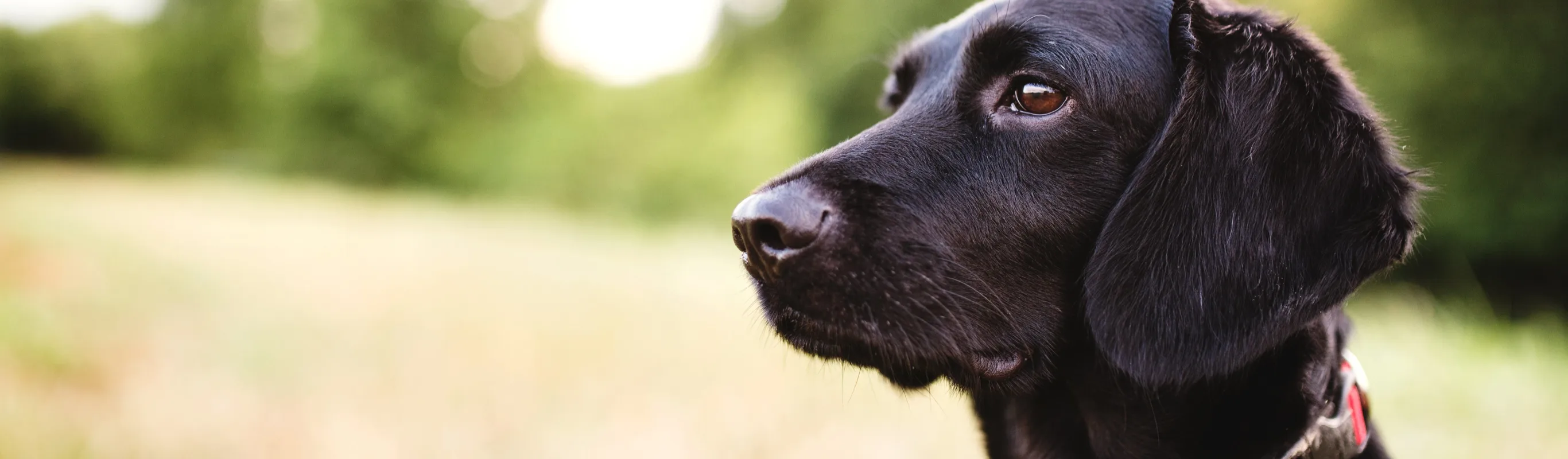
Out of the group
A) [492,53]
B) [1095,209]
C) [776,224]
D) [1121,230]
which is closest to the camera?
[776,224]

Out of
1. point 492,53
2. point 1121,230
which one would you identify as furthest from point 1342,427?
point 492,53

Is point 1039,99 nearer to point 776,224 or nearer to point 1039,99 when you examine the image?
point 1039,99

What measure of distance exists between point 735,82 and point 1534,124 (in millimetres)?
15385

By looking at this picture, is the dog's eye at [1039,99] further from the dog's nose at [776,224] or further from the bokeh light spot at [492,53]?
the bokeh light spot at [492,53]

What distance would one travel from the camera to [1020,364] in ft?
6.57

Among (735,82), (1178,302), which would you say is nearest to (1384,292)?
(1178,302)

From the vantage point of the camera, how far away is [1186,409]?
2.01 m

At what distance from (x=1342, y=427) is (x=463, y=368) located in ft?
13.6

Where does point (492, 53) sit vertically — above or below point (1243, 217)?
below

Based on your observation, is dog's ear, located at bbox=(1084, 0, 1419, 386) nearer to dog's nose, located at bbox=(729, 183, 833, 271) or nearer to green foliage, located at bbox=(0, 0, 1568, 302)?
dog's nose, located at bbox=(729, 183, 833, 271)

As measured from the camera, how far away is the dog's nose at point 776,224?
1719 mm

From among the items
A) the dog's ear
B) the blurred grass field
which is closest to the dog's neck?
the dog's ear

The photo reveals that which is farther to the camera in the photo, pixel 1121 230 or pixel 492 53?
pixel 492 53

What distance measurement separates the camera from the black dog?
1.76 m
